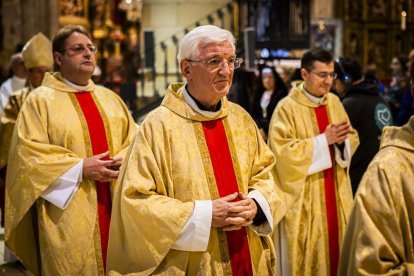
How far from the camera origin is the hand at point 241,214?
3.13 m

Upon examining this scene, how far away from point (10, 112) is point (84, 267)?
221cm

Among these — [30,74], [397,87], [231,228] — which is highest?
[30,74]

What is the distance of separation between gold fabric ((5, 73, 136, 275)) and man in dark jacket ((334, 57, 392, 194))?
2.09 meters

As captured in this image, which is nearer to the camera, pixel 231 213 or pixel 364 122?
pixel 231 213

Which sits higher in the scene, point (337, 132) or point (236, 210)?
point (337, 132)

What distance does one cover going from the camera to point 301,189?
4996 millimetres

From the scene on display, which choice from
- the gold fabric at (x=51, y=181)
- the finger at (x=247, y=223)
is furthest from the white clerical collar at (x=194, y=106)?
the gold fabric at (x=51, y=181)

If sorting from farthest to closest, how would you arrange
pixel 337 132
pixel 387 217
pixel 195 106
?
pixel 337 132
pixel 195 106
pixel 387 217

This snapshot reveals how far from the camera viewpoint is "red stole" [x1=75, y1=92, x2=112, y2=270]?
4480 millimetres

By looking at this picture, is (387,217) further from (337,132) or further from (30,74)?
(30,74)

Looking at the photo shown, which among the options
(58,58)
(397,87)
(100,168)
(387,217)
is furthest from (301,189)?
(397,87)

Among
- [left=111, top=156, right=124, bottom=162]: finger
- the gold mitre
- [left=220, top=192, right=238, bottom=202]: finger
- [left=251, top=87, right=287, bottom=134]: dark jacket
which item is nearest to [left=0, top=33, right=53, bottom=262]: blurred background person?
the gold mitre

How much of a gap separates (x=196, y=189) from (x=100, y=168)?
117 cm

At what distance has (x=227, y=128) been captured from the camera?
3.42m
